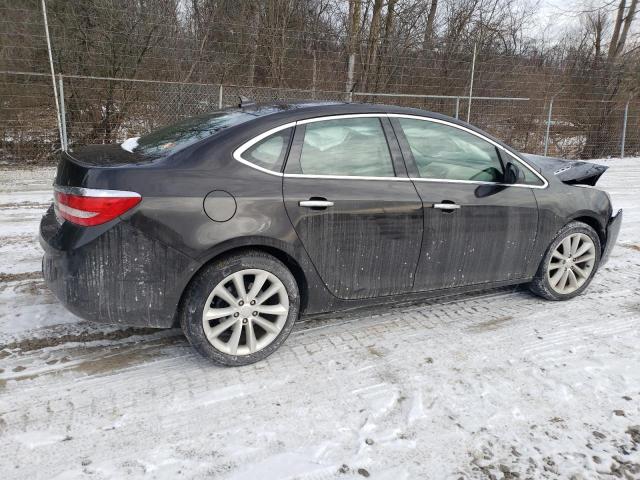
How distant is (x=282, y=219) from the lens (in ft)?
9.82

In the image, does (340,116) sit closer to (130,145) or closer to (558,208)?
(130,145)

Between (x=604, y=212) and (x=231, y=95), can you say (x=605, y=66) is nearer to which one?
(x=231, y=95)

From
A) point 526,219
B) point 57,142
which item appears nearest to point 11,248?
point 526,219

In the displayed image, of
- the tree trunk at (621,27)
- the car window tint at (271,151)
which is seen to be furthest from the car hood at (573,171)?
the tree trunk at (621,27)

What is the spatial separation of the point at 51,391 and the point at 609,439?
2.85 meters

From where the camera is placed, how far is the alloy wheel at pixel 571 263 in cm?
415

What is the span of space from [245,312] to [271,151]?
0.97 m

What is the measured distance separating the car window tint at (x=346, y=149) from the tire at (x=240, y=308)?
67 centimetres

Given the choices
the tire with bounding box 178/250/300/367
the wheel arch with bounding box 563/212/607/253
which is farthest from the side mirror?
the tire with bounding box 178/250/300/367

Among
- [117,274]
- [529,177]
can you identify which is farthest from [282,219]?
[529,177]

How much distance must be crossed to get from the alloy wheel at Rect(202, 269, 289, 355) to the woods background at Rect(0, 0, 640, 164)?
20.8 feet

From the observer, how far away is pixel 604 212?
4305 millimetres

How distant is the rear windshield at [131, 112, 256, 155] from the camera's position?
3113 millimetres

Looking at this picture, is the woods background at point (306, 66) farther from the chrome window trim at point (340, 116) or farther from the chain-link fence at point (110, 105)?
the chrome window trim at point (340, 116)
